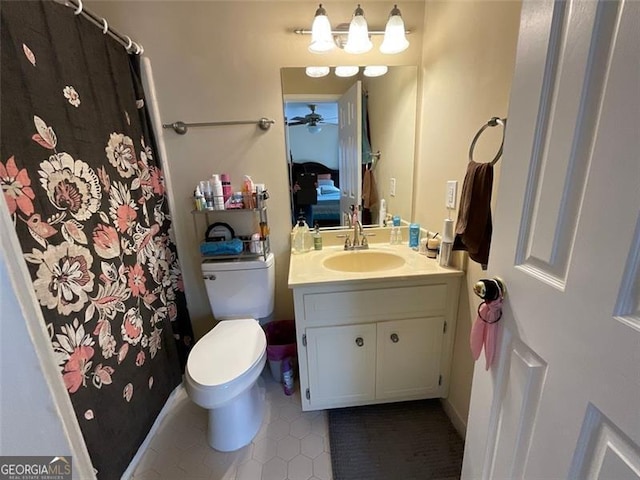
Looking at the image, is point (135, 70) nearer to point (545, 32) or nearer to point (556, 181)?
point (545, 32)

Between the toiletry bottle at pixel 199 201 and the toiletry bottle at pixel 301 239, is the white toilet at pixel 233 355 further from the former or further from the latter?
the toiletry bottle at pixel 199 201

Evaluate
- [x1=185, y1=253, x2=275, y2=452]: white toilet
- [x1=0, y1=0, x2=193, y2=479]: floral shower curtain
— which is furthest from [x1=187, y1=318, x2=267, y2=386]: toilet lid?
[x1=0, y1=0, x2=193, y2=479]: floral shower curtain

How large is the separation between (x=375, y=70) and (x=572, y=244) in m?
1.40

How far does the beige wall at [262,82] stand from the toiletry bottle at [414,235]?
64 millimetres

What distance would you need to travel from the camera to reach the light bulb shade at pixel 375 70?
1.54 m

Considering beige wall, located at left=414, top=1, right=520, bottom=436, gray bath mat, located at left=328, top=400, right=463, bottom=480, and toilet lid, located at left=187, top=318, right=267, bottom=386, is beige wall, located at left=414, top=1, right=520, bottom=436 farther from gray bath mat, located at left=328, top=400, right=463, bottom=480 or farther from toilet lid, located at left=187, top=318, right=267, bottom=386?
toilet lid, located at left=187, top=318, right=267, bottom=386

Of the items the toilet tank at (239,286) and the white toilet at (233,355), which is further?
the toilet tank at (239,286)

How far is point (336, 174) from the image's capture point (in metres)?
1.71

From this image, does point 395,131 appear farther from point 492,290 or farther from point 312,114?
point 492,290

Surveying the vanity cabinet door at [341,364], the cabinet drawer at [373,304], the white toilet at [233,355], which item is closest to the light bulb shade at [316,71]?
the white toilet at [233,355]

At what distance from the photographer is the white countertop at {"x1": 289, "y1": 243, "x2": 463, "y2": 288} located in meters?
1.26

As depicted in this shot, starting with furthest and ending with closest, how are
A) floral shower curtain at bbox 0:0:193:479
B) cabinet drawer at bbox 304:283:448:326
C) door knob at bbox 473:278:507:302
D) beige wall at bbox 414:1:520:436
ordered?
cabinet drawer at bbox 304:283:448:326 < beige wall at bbox 414:1:520:436 < floral shower curtain at bbox 0:0:193:479 < door knob at bbox 473:278:507:302

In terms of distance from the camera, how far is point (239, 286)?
5.25ft

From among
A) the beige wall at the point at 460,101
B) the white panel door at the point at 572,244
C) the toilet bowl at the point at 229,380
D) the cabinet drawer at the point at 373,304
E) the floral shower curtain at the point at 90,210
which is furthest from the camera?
the cabinet drawer at the point at 373,304
